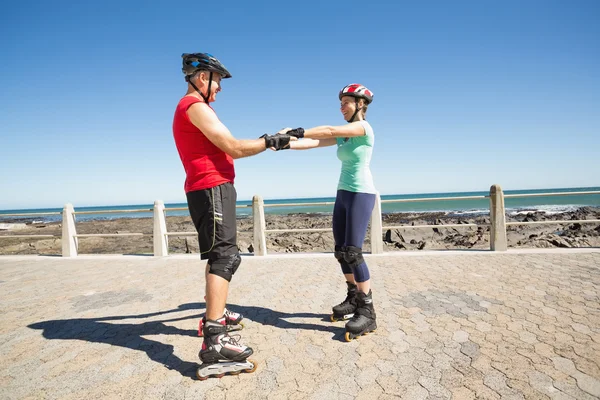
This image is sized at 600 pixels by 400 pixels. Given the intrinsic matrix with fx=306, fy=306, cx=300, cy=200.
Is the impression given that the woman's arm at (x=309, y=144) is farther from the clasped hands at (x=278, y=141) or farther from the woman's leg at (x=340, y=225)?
the woman's leg at (x=340, y=225)

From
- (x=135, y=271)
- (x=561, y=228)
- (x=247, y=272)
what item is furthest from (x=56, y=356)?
(x=561, y=228)

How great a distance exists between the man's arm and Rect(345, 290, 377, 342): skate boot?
1709 millimetres

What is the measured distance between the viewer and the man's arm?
2.08 m

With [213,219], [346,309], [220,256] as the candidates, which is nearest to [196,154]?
[213,219]

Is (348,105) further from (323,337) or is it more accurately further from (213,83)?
(323,337)

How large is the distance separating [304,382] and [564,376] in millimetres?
1724

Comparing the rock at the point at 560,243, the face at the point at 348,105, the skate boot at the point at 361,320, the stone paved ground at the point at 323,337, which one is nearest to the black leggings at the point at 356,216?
the skate boot at the point at 361,320

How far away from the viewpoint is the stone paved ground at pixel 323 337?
2.04 m

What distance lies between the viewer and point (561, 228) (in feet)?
49.2

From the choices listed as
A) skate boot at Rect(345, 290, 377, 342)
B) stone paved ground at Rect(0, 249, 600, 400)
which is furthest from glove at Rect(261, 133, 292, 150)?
stone paved ground at Rect(0, 249, 600, 400)

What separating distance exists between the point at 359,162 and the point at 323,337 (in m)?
1.63

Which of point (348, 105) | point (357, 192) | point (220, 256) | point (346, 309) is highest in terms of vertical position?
point (348, 105)

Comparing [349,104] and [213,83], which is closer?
[213,83]

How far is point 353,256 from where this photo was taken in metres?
2.78
